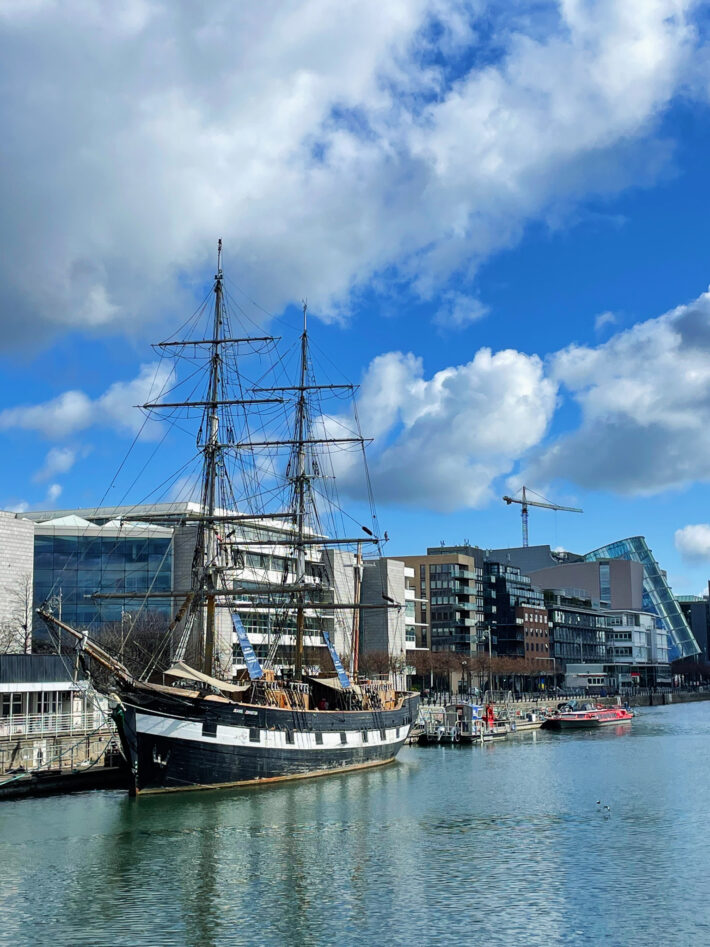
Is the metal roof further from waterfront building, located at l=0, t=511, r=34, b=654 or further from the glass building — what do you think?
the glass building

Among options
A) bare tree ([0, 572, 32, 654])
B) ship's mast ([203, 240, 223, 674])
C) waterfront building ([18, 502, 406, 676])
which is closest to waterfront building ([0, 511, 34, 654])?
bare tree ([0, 572, 32, 654])

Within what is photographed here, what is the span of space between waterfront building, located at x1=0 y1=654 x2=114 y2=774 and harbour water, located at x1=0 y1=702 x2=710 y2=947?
16.4ft

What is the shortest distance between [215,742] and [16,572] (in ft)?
197

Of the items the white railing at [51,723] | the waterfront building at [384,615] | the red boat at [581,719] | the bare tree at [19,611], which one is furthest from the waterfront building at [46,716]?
the waterfront building at [384,615]

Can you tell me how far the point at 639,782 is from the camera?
64.8m

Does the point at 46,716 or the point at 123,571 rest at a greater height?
the point at 123,571

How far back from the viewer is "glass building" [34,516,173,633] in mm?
117750

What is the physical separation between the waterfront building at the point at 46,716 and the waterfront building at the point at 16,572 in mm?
40949

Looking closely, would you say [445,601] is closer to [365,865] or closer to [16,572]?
[16,572]

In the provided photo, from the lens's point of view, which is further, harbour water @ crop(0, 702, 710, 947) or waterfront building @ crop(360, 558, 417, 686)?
waterfront building @ crop(360, 558, 417, 686)

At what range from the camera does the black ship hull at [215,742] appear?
56062 millimetres

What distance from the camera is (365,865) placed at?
39.5 meters

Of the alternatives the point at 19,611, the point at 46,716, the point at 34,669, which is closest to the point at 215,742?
the point at 46,716

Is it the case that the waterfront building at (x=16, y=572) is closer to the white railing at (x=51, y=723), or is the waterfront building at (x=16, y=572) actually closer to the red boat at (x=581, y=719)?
the white railing at (x=51, y=723)
